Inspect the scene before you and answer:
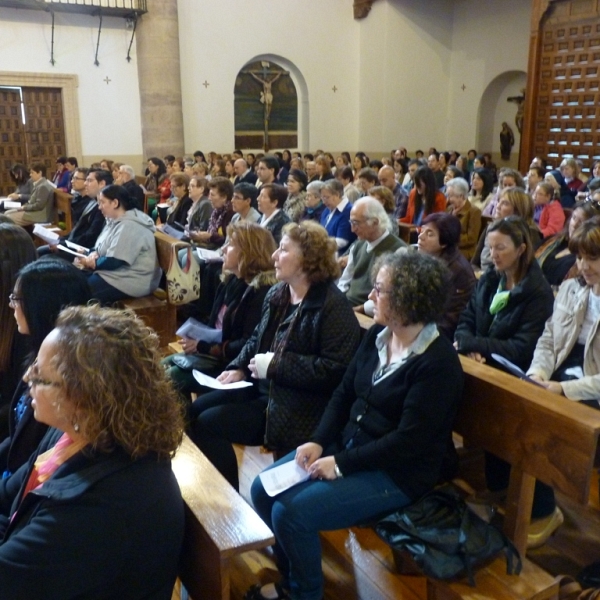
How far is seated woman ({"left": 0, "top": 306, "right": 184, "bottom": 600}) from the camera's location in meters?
1.28

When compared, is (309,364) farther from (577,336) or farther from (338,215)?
(338,215)

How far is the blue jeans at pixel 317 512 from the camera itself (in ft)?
6.82

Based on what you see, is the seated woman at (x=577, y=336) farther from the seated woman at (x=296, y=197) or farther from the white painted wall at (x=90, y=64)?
the white painted wall at (x=90, y=64)

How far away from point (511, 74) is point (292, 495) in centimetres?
1405

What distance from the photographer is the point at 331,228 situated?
5.67 m

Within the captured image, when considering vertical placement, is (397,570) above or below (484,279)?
below

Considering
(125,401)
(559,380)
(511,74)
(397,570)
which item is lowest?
(397,570)

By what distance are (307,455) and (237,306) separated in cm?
116

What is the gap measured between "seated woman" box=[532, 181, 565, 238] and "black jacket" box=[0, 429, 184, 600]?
212 inches

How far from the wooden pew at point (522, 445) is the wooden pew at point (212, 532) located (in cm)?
66

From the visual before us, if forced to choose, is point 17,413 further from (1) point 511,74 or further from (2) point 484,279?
(1) point 511,74

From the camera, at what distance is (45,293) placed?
2369mm

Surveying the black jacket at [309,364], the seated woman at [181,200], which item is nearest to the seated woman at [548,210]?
the seated woman at [181,200]

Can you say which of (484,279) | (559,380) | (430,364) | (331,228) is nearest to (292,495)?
(430,364)
